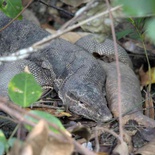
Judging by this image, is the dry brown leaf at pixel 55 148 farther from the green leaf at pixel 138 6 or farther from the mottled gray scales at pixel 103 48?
the mottled gray scales at pixel 103 48

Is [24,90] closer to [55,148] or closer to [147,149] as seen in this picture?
[55,148]

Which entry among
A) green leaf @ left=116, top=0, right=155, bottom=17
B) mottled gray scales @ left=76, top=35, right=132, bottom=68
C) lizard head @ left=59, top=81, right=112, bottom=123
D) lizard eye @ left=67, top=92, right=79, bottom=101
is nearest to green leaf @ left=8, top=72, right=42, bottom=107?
green leaf @ left=116, top=0, right=155, bottom=17

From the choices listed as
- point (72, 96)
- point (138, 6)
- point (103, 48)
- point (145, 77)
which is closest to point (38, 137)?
point (138, 6)

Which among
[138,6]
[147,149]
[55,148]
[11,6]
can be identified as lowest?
[147,149]

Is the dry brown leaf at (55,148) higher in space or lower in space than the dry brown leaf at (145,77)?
lower

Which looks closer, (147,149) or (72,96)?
(147,149)

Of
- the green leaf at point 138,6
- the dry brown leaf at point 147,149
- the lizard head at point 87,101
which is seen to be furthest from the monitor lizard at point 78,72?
the green leaf at point 138,6

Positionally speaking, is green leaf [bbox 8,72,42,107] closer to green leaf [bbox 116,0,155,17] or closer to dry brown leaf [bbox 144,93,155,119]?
green leaf [bbox 116,0,155,17]
